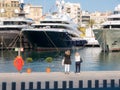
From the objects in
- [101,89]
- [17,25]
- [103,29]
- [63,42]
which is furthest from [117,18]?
[101,89]

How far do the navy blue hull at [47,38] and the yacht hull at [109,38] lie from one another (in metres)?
8.34

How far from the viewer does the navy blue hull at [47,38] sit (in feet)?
332

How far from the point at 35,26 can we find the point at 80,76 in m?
79.4

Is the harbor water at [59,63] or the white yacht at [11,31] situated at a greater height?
the white yacht at [11,31]

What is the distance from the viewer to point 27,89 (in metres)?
15.9

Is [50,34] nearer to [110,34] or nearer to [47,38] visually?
[47,38]

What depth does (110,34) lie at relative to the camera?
9869 centimetres

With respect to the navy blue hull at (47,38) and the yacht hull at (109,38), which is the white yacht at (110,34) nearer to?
the yacht hull at (109,38)

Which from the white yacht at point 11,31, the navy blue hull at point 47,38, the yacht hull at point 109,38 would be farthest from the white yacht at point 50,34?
the yacht hull at point 109,38

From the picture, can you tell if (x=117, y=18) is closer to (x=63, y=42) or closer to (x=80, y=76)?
(x=63, y=42)

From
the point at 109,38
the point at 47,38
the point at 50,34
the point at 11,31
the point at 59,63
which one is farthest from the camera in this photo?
the point at 11,31

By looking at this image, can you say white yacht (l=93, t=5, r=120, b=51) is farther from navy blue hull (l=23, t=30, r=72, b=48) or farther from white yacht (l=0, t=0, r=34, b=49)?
white yacht (l=0, t=0, r=34, b=49)

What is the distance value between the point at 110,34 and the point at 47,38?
14.5 m

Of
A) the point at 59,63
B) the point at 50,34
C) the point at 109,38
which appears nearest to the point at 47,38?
the point at 50,34
